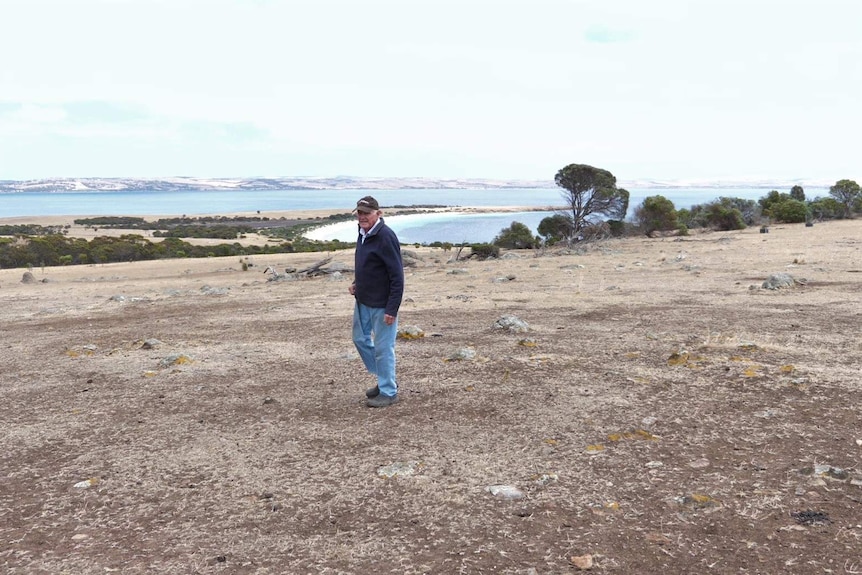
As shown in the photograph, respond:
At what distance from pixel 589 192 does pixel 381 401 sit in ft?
118

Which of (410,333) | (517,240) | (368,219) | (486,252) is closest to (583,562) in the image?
(368,219)

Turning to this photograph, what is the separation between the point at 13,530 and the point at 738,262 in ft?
59.1

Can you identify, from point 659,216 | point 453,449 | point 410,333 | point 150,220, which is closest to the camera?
point 453,449

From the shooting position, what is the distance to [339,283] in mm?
18359

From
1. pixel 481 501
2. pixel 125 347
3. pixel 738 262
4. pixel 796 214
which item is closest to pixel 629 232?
pixel 796 214

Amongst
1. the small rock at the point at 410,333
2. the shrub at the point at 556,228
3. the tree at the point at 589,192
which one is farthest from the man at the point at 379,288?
the shrub at the point at 556,228

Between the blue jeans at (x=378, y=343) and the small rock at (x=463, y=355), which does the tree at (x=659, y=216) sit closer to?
the small rock at (x=463, y=355)

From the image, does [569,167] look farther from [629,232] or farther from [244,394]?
[244,394]

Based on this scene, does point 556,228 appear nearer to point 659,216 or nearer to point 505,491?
point 659,216

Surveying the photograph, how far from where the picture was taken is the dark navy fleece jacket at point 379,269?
18.4ft

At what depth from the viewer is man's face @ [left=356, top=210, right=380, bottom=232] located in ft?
18.4

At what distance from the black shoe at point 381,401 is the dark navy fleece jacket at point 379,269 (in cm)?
82

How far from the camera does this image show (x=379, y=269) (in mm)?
5715

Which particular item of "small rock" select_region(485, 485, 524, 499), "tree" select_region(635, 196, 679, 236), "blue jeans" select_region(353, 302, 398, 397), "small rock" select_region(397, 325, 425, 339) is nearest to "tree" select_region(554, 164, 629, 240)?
"tree" select_region(635, 196, 679, 236)
